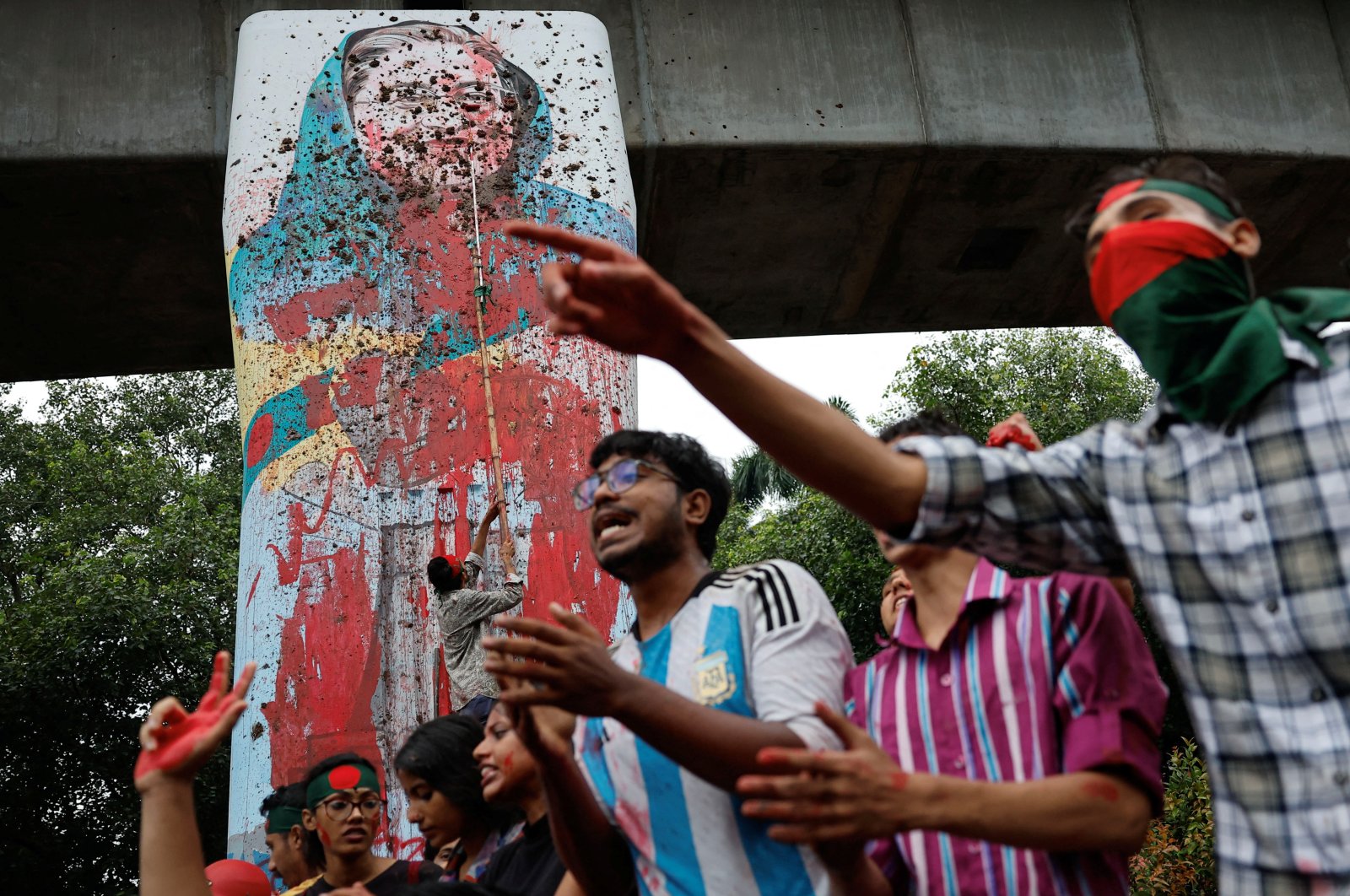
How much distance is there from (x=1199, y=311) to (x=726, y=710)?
3.52ft

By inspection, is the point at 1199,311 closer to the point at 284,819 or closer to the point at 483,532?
the point at 284,819

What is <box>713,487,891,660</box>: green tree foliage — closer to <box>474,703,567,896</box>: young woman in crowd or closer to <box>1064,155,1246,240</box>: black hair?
<box>474,703,567,896</box>: young woman in crowd

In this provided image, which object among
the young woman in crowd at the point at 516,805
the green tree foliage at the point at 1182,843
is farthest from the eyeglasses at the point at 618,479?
the green tree foliage at the point at 1182,843

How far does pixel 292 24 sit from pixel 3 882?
455 inches

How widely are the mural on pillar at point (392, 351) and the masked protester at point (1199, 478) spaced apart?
367 centimetres

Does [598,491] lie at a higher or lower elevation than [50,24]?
lower

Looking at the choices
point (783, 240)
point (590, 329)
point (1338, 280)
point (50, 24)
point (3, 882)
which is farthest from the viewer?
point (3, 882)

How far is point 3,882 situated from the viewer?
552 inches

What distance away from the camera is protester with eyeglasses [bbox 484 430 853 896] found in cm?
204

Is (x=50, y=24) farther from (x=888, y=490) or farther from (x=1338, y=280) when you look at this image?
(x=1338, y=280)

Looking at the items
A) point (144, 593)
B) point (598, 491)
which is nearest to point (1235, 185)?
point (598, 491)

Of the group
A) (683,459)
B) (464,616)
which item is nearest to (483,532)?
(464,616)

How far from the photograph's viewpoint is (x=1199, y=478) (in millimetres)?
1821

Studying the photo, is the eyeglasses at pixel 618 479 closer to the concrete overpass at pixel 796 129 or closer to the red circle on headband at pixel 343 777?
the red circle on headband at pixel 343 777
